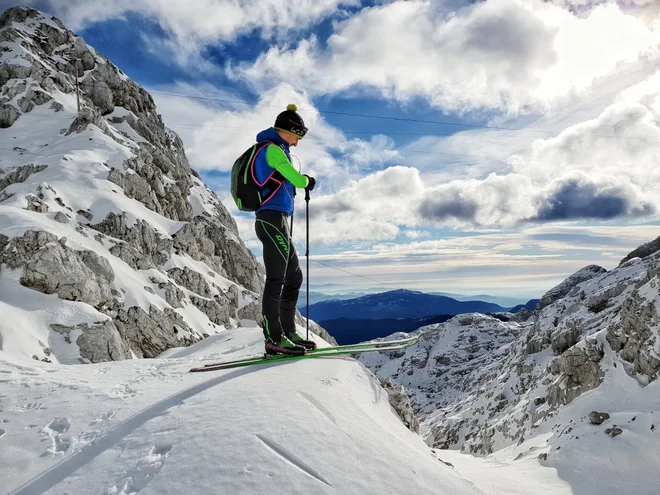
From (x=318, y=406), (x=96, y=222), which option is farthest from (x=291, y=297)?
(x=96, y=222)

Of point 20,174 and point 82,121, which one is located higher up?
point 82,121

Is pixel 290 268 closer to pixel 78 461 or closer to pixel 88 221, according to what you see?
pixel 78 461

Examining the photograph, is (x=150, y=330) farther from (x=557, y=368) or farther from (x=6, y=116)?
(x=6, y=116)

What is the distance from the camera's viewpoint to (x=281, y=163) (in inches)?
256

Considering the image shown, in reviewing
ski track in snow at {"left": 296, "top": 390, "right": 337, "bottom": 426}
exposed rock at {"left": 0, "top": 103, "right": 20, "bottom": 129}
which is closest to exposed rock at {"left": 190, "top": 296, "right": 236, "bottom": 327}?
ski track in snow at {"left": 296, "top": 390, "right": 337, "bottom": 426}

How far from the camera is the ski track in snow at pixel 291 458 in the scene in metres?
3.19

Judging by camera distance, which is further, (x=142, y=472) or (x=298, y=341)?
(x=298, y=341)

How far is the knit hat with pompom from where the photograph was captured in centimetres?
698

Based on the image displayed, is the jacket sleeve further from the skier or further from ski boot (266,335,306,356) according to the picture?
ski boot (266,335,306,356)

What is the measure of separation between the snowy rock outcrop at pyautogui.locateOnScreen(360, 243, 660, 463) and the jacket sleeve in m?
14.9

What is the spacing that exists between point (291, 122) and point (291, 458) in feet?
18.1

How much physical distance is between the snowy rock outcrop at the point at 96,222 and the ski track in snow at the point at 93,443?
43.1ft

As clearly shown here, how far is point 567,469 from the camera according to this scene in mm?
12742

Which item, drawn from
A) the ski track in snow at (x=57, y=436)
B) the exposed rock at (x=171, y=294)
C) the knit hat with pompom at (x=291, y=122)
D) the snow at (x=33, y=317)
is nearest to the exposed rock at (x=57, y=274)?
the snow at (x=33, y=317)
